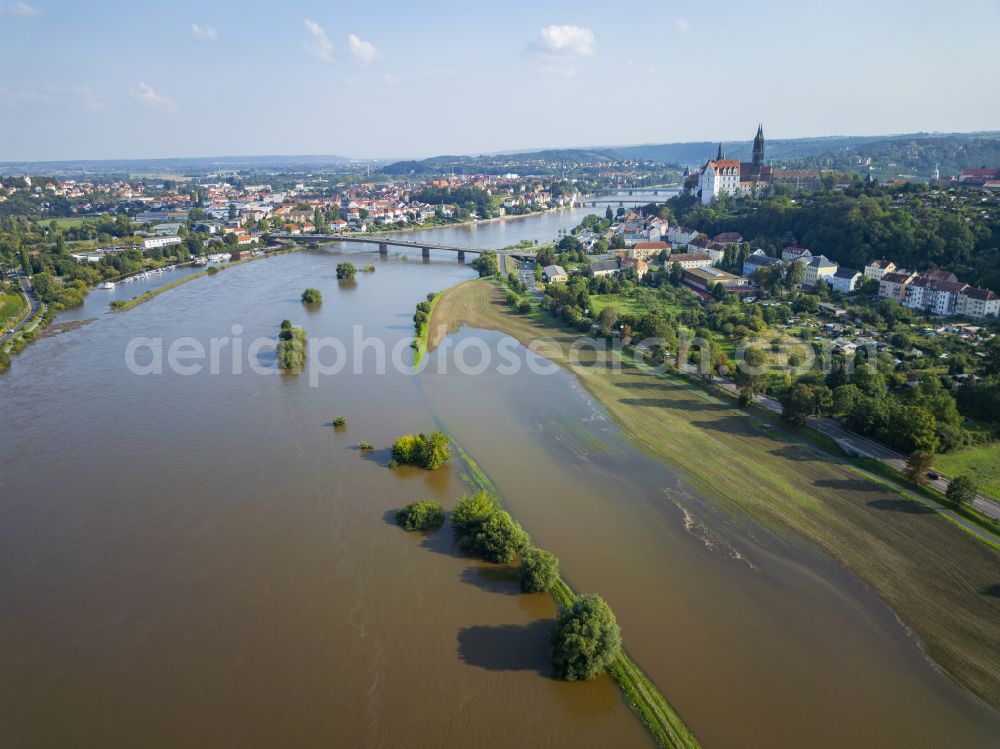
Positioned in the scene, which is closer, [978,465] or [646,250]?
[978,465]

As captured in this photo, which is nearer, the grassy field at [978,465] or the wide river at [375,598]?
the wide river at [375,598]

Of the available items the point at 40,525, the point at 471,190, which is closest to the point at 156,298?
the point at 40,525

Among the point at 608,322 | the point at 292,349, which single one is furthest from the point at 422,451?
the point at 608,322

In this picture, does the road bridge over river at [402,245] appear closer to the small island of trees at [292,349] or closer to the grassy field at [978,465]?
the small island of trees at [292,349]

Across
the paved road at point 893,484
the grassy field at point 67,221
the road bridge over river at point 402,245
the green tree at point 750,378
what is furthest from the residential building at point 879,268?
the grassy field at point 67,221

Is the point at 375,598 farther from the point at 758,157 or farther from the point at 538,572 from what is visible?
the point at 758,157

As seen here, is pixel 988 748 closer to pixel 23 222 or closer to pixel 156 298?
pixel 156 298
